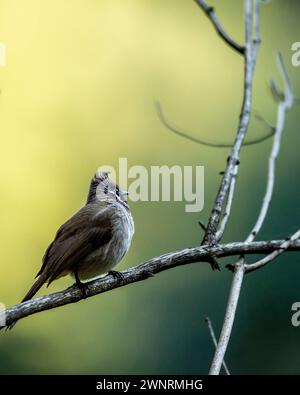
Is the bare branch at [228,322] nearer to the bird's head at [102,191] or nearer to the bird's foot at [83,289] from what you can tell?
the bird's foot at [83,289]

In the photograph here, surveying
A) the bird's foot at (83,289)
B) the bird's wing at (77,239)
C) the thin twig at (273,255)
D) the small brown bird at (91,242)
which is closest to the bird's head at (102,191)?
the small brown bird at (91,242)

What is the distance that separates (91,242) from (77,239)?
0.10 metres

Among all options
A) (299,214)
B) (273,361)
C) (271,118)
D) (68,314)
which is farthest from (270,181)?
(271,118)

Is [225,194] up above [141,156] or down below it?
below

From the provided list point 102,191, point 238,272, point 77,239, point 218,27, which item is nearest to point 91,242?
point 77,239

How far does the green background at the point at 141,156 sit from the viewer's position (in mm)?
7055

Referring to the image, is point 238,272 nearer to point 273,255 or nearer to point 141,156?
point 273,255

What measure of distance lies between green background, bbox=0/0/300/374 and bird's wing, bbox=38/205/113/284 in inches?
69.6

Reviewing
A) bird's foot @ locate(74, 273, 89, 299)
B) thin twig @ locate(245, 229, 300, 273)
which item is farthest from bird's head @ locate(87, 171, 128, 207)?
thin twig @ locate(245, 229, 300, 273)

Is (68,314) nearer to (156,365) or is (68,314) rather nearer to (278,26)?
(156,365)

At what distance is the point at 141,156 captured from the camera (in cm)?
843

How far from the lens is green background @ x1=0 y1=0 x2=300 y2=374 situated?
7055 millimetres

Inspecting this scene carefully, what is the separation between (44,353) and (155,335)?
1.30 meters

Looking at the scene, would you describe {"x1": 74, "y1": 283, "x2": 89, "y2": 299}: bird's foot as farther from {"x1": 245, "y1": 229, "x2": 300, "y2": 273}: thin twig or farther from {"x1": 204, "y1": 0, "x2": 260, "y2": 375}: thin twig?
{"x1": 245, "y1": 229, "x2": 300, "y2": 273}: thin twig
